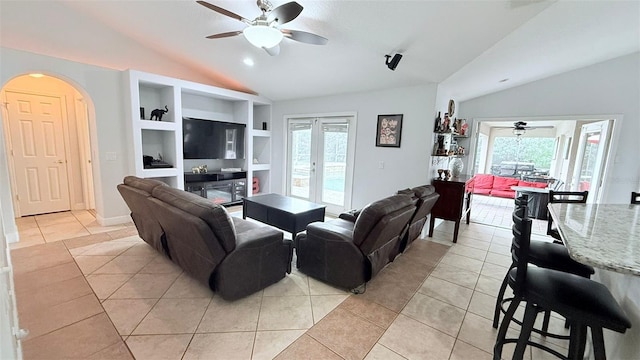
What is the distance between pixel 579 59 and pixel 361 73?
3.25 metres

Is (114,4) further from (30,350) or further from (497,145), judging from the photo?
(497,145)

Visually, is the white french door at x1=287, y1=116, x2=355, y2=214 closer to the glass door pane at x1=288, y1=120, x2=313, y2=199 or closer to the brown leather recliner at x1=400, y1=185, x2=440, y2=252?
the glass door pane at x1=288, y1=120, x2=313, y2=199

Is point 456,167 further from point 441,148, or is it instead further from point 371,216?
point 371,216

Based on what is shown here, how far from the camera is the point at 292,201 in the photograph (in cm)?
390

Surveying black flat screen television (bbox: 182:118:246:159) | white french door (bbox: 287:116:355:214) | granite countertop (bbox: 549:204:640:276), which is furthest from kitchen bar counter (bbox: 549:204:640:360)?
black flat screen television (bbox: 182:118:246:159)

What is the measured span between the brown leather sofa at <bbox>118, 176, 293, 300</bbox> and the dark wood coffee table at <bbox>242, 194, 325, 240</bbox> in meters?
0.67

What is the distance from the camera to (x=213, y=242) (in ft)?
→ 6.47

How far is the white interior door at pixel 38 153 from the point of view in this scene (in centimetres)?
405

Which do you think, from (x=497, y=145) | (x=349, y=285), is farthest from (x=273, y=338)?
(x=497, y=145)

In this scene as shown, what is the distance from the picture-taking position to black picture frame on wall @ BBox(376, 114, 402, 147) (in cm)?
418

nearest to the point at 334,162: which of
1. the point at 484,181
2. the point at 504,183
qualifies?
the point at 484,181

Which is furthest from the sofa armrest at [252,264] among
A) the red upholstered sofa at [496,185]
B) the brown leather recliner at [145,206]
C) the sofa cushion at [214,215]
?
the red upholstered sofa at [496,185]

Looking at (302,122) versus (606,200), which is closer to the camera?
(606,200)

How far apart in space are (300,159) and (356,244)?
141 inches
